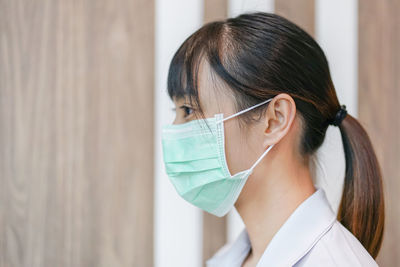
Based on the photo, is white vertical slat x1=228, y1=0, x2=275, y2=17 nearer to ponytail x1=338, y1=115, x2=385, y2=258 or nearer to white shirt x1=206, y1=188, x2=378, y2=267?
ponytail x1=338, y1=115, x2=385, y2=258

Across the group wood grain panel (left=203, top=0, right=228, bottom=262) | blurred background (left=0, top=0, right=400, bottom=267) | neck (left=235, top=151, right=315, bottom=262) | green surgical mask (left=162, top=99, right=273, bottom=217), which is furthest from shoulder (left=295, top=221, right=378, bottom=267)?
wood grain panel (left=203, top=0, right=228, bottom=262)

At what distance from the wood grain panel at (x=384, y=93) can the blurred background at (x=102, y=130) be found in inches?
2.9

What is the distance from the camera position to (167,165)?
1022 mm

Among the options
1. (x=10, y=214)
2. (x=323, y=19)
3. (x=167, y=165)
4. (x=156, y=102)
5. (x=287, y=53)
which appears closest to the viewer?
(x=287, y=53)

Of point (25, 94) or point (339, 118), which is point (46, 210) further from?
point (339, 118)

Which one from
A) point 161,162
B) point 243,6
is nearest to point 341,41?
point 243,6

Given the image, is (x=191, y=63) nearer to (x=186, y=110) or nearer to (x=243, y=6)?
(x=186, y=110)

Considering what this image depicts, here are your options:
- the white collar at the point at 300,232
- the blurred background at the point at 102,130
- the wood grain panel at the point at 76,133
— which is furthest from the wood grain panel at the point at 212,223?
the white collar at the point at 300,232

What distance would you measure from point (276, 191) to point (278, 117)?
0.19 metres

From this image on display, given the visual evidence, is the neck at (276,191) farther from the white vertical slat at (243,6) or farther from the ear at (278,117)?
the white vertical slat at (243,6)

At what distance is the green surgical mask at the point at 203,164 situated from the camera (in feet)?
3.10

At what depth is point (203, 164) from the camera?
38.2 inches

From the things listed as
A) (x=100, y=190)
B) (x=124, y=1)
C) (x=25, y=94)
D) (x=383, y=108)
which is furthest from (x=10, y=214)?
(x=383, y=108)

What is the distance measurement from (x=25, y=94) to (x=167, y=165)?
0.55 meters
